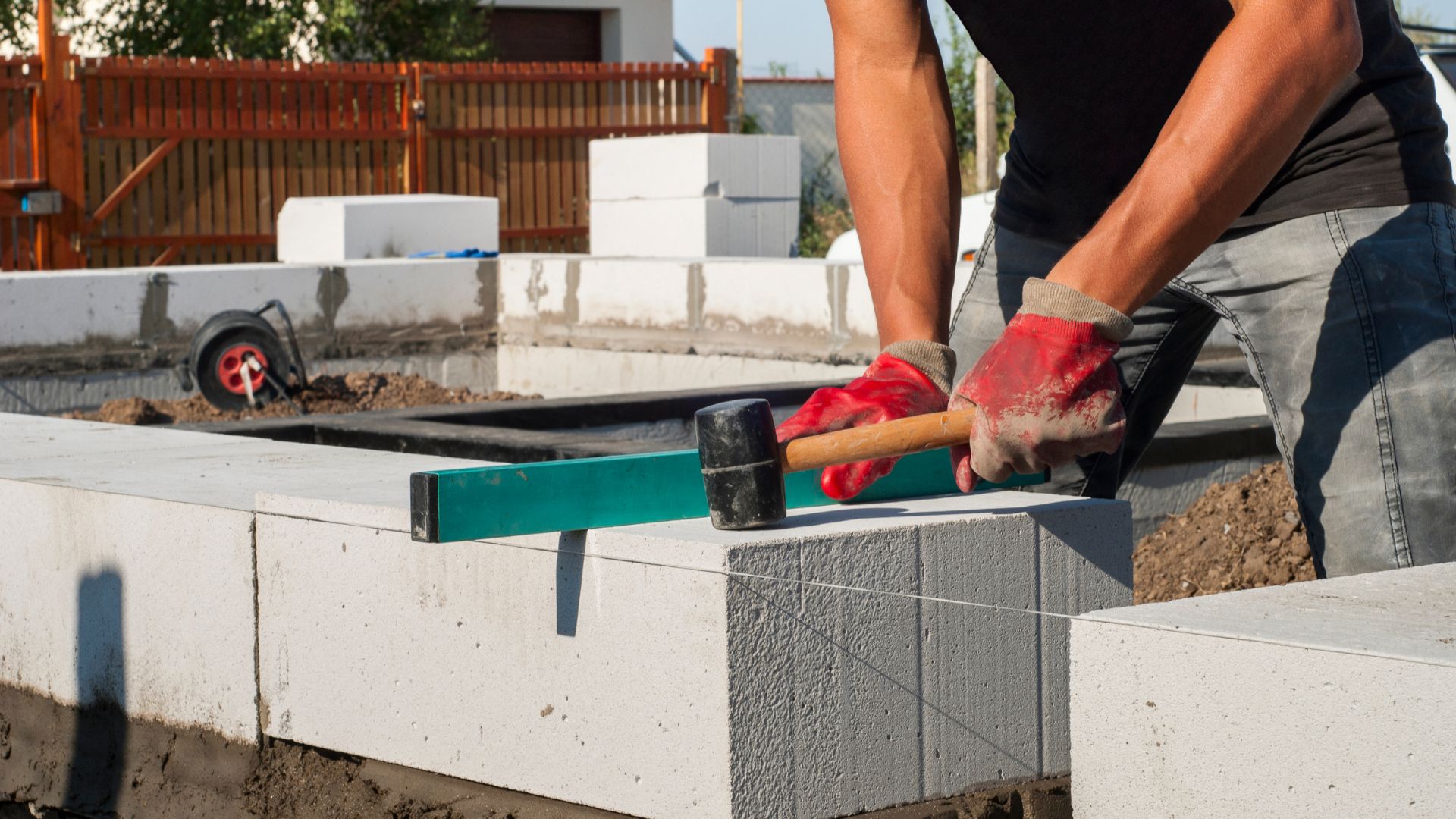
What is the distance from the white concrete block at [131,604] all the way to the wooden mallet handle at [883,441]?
1.12m

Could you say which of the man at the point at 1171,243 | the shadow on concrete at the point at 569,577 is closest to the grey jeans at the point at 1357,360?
the man at the point at 1171,243

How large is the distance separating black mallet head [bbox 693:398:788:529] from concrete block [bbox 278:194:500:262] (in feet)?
29.5

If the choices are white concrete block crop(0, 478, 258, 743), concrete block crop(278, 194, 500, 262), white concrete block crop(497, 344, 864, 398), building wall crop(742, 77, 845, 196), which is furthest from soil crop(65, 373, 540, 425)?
building wall crop(742, 77, 845, 196)

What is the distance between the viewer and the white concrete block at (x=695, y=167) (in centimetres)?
1152

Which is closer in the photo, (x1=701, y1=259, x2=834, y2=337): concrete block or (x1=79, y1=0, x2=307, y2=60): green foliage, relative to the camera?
(x1=701, y1=259, x2=834, y2=337): concrete block

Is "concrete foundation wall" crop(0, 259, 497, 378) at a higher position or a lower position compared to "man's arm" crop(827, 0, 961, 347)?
lower

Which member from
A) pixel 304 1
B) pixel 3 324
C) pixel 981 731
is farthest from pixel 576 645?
pixel 304 1

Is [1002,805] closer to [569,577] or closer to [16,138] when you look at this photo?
[569,577]

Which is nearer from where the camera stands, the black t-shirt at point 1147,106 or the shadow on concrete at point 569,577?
the shadow on concrete at point 569,577

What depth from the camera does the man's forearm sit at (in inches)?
84.6

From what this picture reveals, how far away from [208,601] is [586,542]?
0.95 meters

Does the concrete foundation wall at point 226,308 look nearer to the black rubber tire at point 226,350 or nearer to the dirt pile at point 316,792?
the black rubber tire at point 226,350

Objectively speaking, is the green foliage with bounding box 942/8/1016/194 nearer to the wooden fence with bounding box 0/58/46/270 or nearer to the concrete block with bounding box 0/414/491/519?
the wooden fence with bounding box 0/58/46/270

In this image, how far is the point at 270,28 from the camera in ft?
59.0
